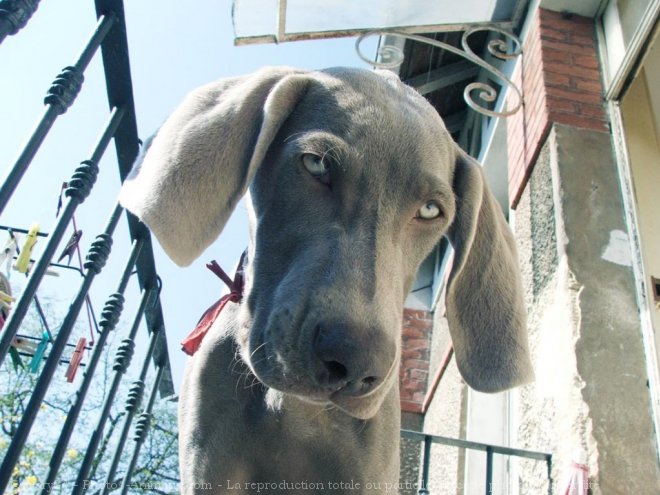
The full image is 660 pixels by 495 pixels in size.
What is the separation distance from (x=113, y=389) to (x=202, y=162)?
91 centimetres

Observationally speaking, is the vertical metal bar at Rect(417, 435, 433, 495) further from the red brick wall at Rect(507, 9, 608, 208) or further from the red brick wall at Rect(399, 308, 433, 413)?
the red brick wall at Rect(399, 308, 433, 413)

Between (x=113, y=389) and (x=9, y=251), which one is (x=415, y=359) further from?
(x=113, y=389)

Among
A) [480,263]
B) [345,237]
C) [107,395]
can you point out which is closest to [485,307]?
[480,263]

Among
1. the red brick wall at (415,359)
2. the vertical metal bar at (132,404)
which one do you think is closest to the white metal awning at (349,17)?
the vertical metal bar at (132,404)

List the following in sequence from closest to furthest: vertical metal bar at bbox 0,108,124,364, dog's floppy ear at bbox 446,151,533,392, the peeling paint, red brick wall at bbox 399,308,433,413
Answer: vertical metal bar at bbox 0,108,124,364, dog's floppy ear at bbox 446,151,533,392, the peeling paint, red brick wall at bbox 399,308,433,413

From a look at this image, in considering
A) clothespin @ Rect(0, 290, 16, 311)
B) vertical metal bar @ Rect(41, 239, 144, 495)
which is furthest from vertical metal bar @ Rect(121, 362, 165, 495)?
clothespin @ Rect(0, 290, 16, 311)

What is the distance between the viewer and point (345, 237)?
148 centimetres

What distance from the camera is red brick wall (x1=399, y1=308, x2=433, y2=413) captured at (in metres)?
6.18

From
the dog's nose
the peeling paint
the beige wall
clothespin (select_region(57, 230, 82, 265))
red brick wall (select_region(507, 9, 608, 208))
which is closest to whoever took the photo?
the dog's nose

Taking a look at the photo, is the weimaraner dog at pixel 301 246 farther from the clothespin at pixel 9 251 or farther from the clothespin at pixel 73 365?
the clothespin at pixel 9 251

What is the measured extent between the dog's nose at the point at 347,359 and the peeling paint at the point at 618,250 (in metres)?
2.01

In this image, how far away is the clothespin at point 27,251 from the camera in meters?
4.31

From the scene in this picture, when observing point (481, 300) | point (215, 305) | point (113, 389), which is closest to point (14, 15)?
point (215, 305)

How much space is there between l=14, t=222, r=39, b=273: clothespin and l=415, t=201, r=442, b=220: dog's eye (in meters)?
3.36
